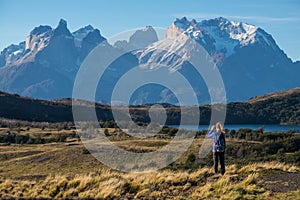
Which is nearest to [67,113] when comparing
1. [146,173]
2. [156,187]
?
[146,173]

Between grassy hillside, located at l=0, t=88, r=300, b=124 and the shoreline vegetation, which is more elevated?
grassy hillside, located at l=0, t=88, r=300, b=124

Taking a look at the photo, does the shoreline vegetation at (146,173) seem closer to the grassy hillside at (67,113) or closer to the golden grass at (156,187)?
the golden grass at (156,187)

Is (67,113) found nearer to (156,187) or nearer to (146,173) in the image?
(146,173)

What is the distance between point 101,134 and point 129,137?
4802 millimetres

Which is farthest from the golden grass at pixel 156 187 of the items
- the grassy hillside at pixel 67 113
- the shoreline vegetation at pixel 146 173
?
the grassy hillside at pixel 67 113

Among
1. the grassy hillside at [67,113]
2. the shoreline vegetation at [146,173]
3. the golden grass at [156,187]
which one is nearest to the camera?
the golden grass at [156,187]

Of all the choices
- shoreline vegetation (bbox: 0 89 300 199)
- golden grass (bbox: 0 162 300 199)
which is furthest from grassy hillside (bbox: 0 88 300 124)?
golden grass (bbox: 0 162 300 199)

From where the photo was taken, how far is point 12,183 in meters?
20.5

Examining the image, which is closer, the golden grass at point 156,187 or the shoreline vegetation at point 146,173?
the golden grass at point 156,187

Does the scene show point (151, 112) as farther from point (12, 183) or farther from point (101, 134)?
point (12, 183)

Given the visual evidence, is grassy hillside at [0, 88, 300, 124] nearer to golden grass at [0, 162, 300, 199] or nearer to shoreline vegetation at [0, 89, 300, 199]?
shoreline vegetation at [0, 89, 300, 199]

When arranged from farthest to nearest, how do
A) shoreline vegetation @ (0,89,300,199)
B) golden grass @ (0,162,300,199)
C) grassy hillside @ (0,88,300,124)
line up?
grassy hillside @ (0,88,300,124) < shoreline vegetation @ (0,89,300,199) < golden grass @ (0,162,300,199)

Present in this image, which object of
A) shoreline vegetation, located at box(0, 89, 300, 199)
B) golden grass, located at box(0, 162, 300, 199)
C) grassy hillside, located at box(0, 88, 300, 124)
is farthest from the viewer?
grassy hillside, located at box(0, 88, 300, 124)

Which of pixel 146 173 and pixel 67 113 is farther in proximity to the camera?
pixel 67 113
